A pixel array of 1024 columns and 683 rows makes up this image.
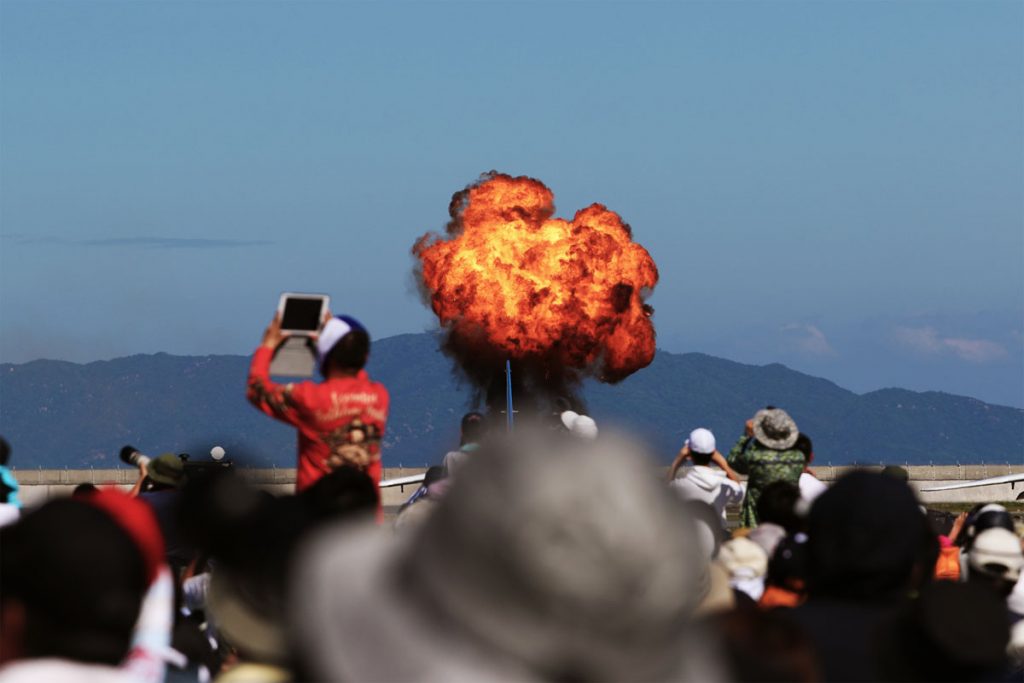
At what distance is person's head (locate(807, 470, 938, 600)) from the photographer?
5.97 meters

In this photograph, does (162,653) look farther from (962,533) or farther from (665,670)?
(962,533)

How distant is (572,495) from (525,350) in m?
44.9

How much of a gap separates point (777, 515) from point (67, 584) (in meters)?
6.62

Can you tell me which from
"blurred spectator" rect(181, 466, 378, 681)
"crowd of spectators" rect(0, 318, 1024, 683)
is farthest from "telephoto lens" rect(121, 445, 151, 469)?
"blurred spectator" rect(181, 466, 378, 681)

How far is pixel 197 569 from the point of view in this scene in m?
9.21

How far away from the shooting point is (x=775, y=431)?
14.6 m

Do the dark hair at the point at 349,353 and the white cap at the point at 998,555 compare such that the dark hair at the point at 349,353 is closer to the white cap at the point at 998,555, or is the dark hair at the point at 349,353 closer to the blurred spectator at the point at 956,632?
the white cap at the point at 998,555

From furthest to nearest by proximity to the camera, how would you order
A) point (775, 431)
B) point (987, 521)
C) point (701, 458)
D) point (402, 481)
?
point (402, 481) → point (701, 458) → point (775, 431) → point (987, 521)


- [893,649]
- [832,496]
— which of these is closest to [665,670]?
[893,649]

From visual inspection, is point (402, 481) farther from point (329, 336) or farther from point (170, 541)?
point (329, 336)

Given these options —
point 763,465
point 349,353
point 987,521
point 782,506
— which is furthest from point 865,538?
point 763,465

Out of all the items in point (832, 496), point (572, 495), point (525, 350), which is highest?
point (572, 495)

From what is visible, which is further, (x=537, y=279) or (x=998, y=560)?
(x=537, y=279)

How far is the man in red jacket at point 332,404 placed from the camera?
893 cm
